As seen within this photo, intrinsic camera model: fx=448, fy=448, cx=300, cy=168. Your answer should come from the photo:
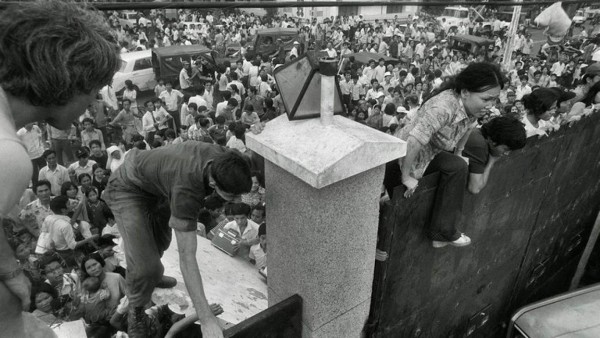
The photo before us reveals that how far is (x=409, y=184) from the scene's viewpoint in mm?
2754

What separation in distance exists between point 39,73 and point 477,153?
2.90 meters

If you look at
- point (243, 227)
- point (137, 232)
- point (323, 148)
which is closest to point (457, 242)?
point (323, 148)

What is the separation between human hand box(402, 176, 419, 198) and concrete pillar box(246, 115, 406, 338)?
1.14 feet

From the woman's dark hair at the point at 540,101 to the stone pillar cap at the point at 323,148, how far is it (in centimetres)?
368

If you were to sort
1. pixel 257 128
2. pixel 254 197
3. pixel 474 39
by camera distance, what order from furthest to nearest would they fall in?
1. pixel 474 39
2. pixel 254 197
3. pixel 257 128

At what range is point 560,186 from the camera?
16.1 feet

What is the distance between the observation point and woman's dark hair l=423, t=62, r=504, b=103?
2.92 m

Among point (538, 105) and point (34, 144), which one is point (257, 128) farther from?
point (34, 144)

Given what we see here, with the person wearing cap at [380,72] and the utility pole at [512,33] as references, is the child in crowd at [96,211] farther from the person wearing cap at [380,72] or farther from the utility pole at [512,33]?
the utility pole at [512,33]

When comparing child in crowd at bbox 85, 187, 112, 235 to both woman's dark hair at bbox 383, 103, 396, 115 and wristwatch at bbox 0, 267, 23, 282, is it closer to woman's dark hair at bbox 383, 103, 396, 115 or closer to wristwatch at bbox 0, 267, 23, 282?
wristwatch at bbox 0, 267, 23, 282

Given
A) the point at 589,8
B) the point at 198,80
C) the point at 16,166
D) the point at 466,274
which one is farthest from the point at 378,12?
the point at 16,166

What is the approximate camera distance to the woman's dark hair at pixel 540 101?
202 inches

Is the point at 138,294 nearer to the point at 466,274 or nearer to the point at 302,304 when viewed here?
the point at 302,304

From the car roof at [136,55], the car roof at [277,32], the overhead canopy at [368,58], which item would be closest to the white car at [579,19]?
the overhead canopy at [368,58]
